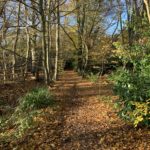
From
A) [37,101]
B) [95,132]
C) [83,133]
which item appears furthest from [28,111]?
[95,132]

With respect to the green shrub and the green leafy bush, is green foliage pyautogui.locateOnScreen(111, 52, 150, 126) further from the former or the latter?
the green shrub

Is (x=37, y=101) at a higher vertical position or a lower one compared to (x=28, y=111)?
higher

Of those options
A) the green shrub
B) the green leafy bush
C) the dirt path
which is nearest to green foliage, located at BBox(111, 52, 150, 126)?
the dirt path

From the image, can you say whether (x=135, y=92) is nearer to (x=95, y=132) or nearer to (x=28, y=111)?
(x=95, y=132)

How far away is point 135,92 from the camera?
9164 millimetres

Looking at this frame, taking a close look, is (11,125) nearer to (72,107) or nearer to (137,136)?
(72,107)

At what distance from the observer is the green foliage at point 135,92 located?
8620 mm

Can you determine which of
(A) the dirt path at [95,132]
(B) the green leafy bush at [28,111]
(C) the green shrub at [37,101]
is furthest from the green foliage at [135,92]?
(C) the green shrub at [37,101]

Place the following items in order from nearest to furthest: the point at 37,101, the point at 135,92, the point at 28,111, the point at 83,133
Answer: the point at 135,92 → the point at 83,133 → the point at 28,111 → the point at 37,101

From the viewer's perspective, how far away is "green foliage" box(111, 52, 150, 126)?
862cm

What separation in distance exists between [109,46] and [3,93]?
11.1m

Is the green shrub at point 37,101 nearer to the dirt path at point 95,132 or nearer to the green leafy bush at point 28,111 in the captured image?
the green leafy bush at point 28,111

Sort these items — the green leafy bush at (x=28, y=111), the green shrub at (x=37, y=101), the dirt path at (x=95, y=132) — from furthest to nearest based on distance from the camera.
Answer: the green shrub at (x=37, y=101)
the green leafy bush at (x=28, y=111)
the dirt path at (x=95, y=132)

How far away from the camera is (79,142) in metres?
8.80
